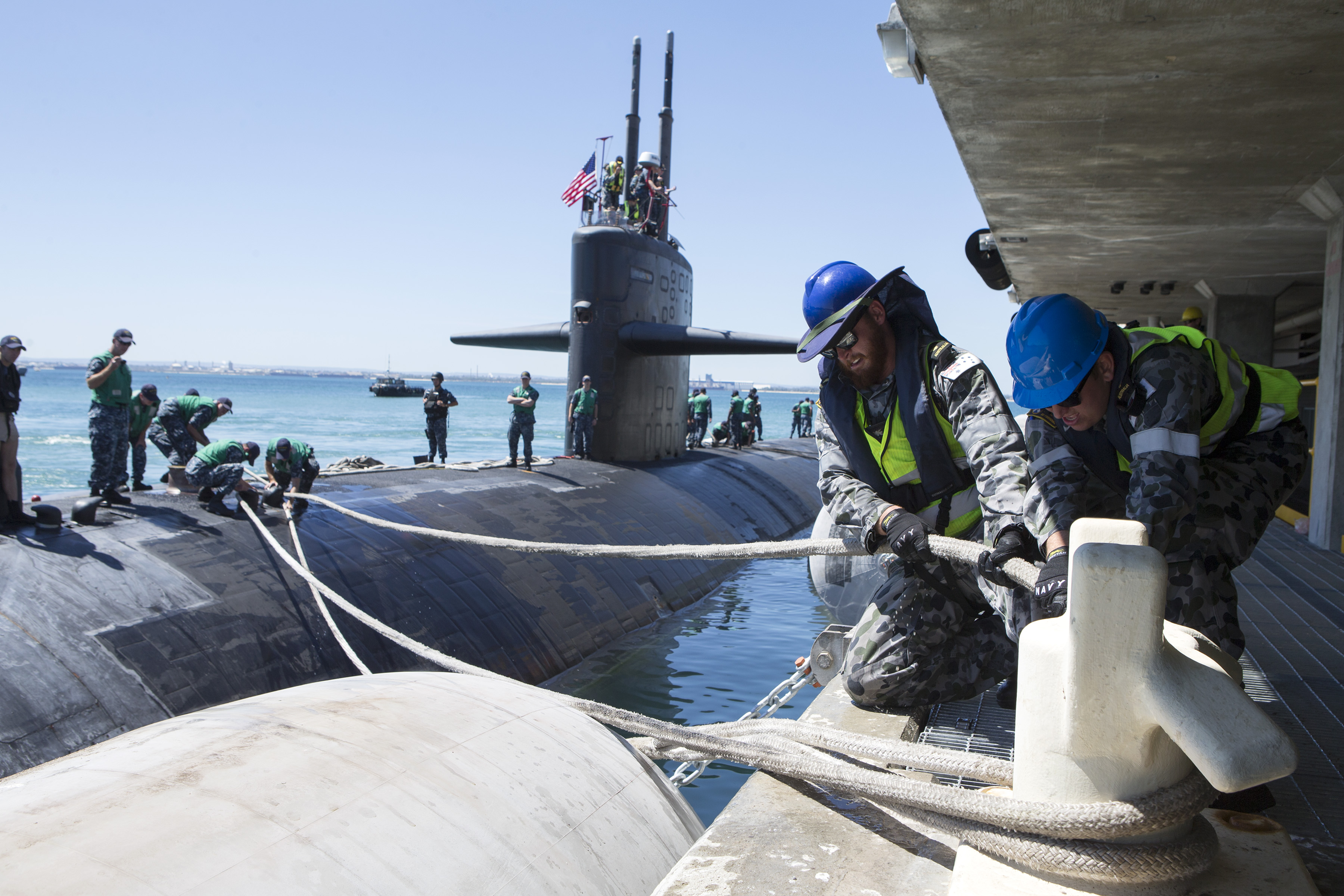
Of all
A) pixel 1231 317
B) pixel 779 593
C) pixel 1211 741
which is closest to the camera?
pixel 1211 741

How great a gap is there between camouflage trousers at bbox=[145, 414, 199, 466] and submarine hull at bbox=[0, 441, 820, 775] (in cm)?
138

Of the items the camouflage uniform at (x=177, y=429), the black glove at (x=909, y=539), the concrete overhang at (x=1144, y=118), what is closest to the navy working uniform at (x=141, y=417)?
the camouflage uniform at (x=177, y=429)

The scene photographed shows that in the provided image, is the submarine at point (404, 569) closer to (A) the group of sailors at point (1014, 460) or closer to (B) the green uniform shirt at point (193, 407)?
(B) the green uniform shirt at point (193, 407)

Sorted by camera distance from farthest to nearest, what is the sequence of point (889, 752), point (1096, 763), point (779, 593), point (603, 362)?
point (603, 362) < point (779, 593) < point (889, 752) < point (1096, 763)

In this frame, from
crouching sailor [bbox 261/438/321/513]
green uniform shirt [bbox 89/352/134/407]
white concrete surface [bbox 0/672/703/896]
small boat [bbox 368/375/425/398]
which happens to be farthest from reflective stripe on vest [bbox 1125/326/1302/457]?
small boat [bbox 368/375/425/398]

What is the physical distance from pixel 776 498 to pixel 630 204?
5.67m

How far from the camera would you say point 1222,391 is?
3.32 meters

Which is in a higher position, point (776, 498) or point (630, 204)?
point (630, 204)

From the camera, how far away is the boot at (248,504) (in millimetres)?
7910

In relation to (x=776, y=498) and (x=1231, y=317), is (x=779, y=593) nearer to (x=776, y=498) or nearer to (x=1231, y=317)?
(x=776, y=498)

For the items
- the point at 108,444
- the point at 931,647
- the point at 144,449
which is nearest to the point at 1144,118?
the point at 931,647

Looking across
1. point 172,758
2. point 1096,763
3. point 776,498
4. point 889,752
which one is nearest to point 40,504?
point 172,758

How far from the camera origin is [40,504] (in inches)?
269

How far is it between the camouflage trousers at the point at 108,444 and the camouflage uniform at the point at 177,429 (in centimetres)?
63
